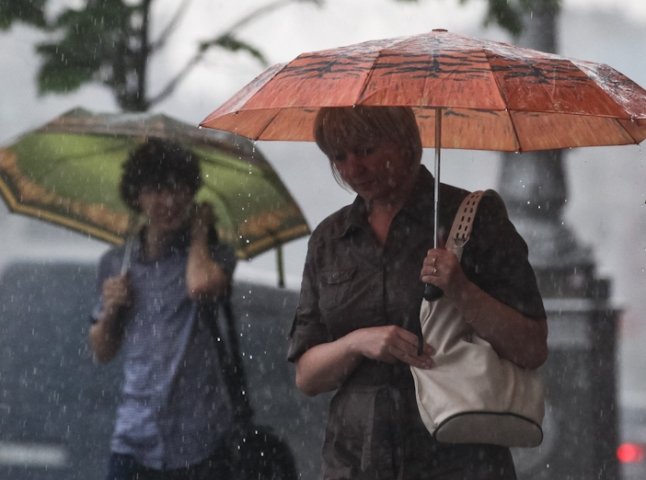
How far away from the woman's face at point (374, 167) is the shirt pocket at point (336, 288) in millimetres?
195

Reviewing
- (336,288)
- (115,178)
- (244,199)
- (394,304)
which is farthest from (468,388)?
(115,178)

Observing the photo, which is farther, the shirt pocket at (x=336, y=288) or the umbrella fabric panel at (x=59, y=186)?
the umbrella fabric panel at (x=59, y=186)

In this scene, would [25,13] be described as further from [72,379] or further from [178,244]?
[72,379]

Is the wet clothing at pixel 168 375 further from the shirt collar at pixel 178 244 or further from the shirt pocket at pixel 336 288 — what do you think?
the shirt pocket at pixel 336 288

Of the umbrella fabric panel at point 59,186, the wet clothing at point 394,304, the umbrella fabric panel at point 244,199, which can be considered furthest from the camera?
the umbrella fabric panel at point 59,186

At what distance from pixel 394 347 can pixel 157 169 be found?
5.91 feet

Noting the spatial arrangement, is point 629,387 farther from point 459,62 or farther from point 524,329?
point 459,62

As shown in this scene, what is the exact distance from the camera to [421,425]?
3213 mm

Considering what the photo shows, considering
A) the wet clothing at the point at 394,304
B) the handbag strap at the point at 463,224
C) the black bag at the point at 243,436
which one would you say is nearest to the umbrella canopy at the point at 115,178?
the black bag at the point at 243,436

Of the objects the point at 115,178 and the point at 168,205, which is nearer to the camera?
the point at 168,205

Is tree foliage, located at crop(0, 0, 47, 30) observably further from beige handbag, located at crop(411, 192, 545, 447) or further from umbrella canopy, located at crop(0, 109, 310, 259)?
beige handbag, located at crop(411, 192, 545, 447)

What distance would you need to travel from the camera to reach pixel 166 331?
4582 mm

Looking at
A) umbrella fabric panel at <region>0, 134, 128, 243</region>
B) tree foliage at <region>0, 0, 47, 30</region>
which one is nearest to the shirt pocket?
umbrella fabric panel at <region>0, 134, 128, 243</region>

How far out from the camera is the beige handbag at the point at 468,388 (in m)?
3.04
